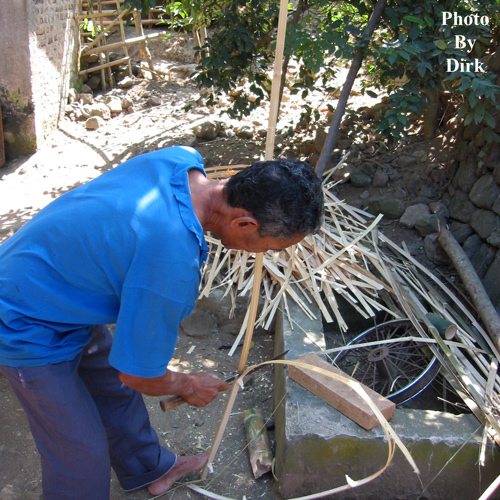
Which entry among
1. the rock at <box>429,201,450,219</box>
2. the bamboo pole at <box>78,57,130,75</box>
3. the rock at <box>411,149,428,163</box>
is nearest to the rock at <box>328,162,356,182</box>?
the rock at <box>411,149,428,163</box>

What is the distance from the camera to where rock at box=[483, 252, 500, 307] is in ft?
11.2

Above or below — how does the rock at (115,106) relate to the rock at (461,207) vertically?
above

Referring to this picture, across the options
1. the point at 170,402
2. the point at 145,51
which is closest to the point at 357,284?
the point at 170,402

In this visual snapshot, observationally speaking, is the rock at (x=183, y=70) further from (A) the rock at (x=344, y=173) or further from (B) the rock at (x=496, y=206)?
(B) the rock at (x=496, y=206)

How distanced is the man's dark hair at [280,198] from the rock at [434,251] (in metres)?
2.69

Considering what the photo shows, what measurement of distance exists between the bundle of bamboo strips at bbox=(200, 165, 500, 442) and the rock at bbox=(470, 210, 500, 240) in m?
0.54

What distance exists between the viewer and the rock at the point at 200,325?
3479mm

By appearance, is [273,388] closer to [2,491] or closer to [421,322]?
[421,322]

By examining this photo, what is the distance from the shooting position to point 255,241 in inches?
63.1

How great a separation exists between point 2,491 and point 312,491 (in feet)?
4.74

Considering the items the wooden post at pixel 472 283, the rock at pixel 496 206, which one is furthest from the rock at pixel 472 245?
the rock at pixel 496 206

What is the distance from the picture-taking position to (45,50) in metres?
5.95

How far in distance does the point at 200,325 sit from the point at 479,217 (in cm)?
232

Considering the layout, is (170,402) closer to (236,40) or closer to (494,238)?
(494,238)
